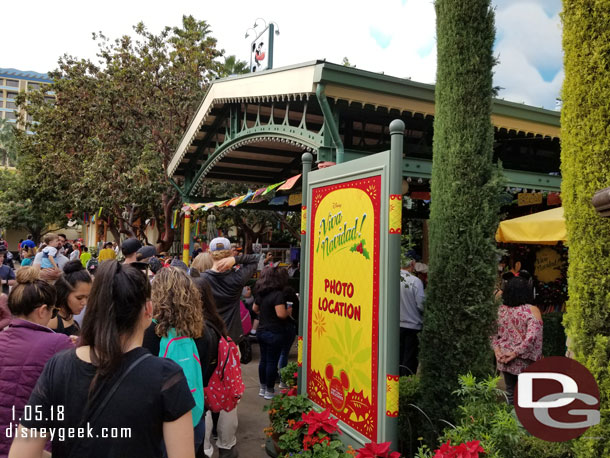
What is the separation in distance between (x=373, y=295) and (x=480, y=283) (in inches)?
42.7

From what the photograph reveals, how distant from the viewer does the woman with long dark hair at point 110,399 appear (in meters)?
1.59

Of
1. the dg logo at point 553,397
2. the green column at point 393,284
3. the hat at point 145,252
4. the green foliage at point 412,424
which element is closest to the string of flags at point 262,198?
the hat at point 145,252

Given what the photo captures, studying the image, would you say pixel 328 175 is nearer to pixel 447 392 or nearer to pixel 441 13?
pixel 441 13

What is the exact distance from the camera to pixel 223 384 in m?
3.55

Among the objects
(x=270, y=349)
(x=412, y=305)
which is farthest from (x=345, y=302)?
(x=412, y=305)

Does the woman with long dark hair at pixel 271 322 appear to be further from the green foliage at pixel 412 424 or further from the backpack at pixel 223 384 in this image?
the backpack at pixel 223 384

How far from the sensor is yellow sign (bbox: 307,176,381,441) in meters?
3.29

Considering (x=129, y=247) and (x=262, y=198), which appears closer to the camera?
(x=129, y=247)

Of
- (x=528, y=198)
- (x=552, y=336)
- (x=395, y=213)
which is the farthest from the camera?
(x=528, y=198)

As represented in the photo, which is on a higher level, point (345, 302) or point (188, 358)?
point (345, 302)

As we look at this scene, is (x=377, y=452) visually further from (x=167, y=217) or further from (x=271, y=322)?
(x=167, y=217)

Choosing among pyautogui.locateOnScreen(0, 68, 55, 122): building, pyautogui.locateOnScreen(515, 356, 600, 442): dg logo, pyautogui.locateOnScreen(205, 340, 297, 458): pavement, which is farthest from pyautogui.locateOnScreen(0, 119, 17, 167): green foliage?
pyautogui.locateOnScreen(515, 356, 600, 442): dg logo

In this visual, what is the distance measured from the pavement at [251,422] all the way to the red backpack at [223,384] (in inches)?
52.3

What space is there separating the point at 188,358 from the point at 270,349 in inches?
128
